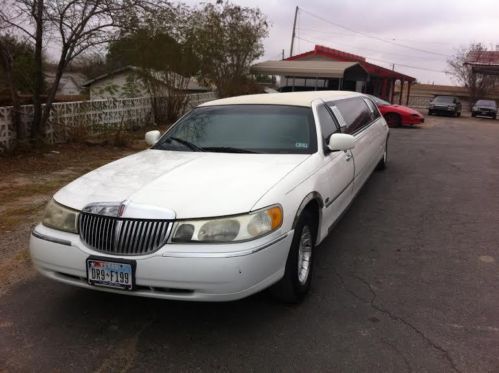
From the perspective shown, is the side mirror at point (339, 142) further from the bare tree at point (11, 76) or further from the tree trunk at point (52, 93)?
the tree trunk at point (52, 93)

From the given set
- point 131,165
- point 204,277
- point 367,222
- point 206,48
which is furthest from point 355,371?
point 206,48

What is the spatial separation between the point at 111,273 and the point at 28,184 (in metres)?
5.29

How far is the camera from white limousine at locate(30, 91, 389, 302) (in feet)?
9.43

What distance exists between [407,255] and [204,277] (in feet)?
8.24

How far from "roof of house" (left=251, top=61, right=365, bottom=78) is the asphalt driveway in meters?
23.2

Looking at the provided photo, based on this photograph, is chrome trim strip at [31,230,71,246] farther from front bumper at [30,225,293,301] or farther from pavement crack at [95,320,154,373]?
pavement crack at [95,320,154,373]

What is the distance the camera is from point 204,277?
2822 mm

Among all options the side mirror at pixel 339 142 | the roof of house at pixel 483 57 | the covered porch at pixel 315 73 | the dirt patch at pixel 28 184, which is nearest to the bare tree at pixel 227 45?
the covered porch at pixel 315 73

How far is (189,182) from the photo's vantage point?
11.0 feet

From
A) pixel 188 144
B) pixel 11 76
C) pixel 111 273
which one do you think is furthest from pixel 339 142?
pixel 11 76

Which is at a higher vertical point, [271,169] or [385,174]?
[271,169]

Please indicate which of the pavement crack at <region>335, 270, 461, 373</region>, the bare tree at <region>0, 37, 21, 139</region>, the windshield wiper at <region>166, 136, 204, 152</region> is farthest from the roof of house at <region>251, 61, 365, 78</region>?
the pavement crack at <region>335, 270, 461, 373</region>

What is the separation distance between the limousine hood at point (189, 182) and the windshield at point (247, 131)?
208 mm

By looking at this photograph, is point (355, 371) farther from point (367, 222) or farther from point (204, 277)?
point (367, 222)
